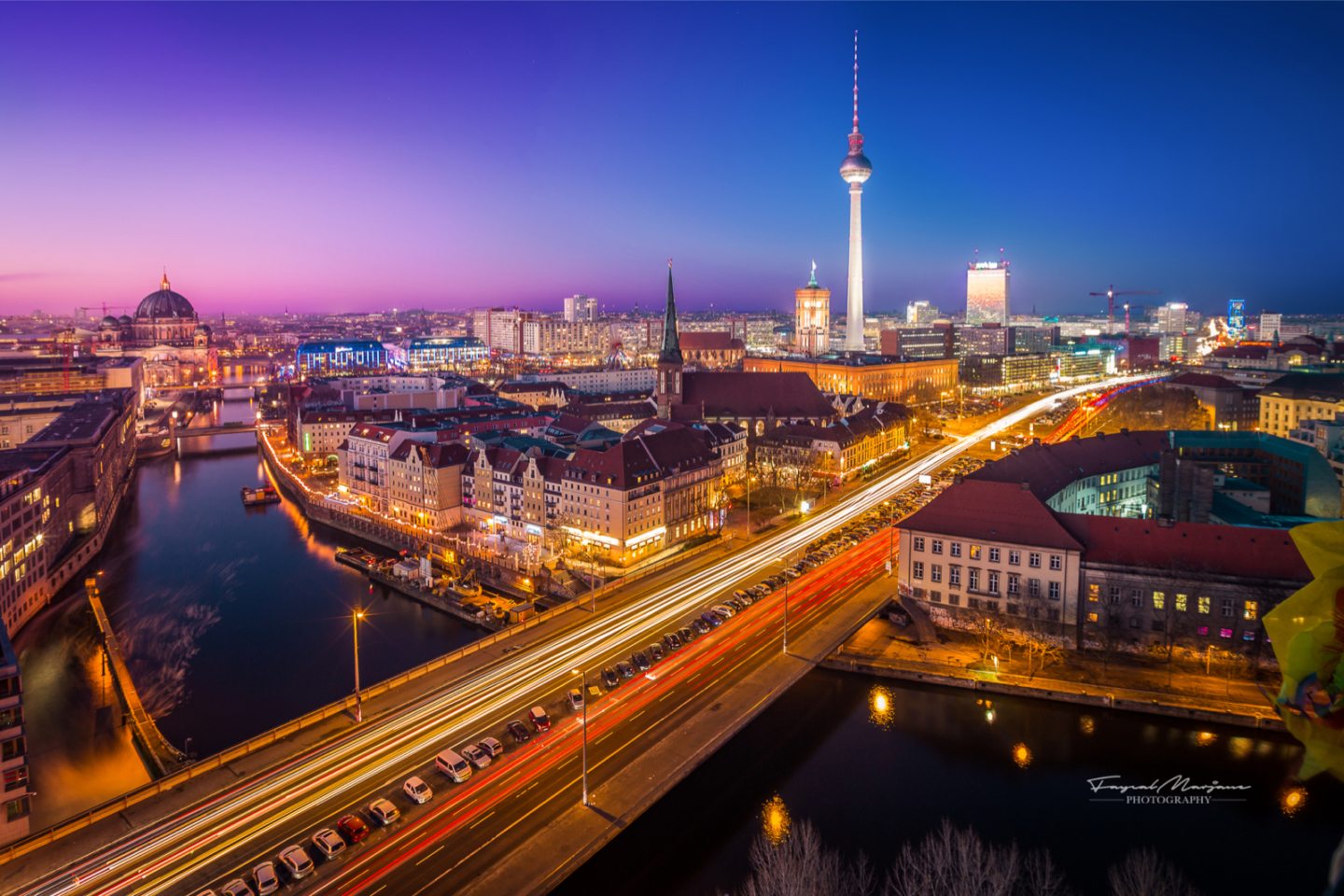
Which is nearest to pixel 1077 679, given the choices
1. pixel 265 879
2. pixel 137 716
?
pixel 265 879

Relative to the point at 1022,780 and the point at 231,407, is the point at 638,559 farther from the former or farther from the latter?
the point at 231,407

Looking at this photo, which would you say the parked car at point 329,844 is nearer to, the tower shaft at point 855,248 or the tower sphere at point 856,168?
the tower shaft at point 855,248

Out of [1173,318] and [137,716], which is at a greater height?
[1173,318]

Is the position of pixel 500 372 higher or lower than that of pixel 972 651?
higher

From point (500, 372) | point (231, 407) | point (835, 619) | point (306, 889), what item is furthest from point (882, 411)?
point (231, 407)

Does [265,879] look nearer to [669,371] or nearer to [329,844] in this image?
[329,844]
